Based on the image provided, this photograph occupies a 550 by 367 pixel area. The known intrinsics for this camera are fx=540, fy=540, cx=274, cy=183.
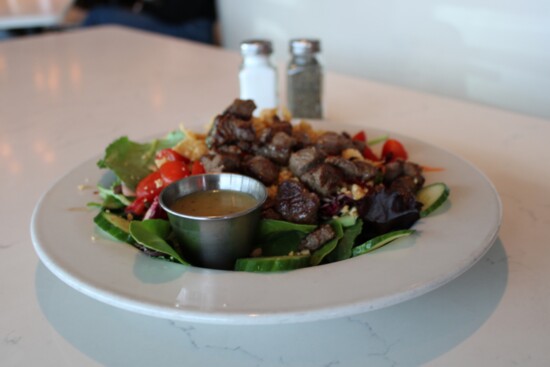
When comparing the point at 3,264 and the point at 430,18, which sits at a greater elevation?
the point at 430,18

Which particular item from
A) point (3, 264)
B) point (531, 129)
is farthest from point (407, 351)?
point (531, 129)

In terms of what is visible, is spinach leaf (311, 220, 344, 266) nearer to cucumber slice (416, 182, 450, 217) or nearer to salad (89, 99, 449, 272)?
salad (89, 99, 449, 272)

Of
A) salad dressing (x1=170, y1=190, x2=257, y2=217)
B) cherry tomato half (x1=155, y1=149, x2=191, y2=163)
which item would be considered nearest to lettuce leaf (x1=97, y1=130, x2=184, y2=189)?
cherry tomato half (x1=155, y1=149, x2=191, y2=163)

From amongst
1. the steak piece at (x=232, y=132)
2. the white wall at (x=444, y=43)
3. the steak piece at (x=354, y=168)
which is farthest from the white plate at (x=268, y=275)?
the white wall at (x=444, y=43)

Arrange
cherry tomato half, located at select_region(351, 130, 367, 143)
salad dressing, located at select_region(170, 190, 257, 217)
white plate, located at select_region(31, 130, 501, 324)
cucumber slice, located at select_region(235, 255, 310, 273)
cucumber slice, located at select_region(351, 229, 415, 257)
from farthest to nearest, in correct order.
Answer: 1. cherry tomato half, located at select_region(351, 130, 367, 143)
2. salad dressing, located at select_region(170, 190, 257, 217)
3. cucumber slice, located at select_region(351, 229, 415, 257)
4. cucumber slice, located at select_region(235, 255, 310, 273)
5. white plate, located at select_region(31, 130, 501, 324)

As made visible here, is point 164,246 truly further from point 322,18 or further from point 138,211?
point 322,18
